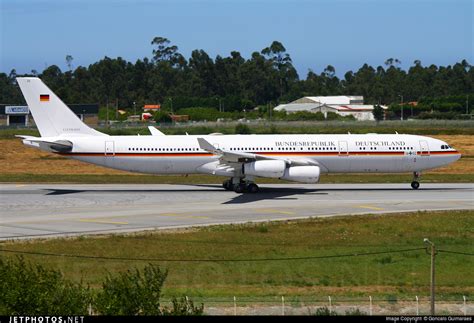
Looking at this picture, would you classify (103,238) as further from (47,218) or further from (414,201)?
(414,201)

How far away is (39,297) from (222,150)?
33065 millimetres

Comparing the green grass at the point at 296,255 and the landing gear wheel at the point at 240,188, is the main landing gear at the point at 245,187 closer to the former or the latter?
the landing gear wheel at the point at 240,188

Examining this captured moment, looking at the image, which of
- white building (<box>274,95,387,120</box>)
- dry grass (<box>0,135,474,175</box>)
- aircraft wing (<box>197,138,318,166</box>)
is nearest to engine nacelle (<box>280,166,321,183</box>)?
aircraft wing (<box>197,138,318,166</box>)

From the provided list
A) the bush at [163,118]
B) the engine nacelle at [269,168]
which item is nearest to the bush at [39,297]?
the engine nacelle at [269,168]

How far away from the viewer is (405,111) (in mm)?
169625

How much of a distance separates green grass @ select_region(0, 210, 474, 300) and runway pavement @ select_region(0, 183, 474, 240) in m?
2.55

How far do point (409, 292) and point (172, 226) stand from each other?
1503 cm

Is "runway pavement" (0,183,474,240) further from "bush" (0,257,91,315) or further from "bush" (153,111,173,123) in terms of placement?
"bush" (153,111,173,123)

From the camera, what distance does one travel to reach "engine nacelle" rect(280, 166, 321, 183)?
51719 mm

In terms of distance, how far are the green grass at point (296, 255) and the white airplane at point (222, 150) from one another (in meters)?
10.4

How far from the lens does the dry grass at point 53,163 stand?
73125 millimetres

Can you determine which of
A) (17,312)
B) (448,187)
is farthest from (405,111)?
(17,312)

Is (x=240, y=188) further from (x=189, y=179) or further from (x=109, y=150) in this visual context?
(x=189, y=179)

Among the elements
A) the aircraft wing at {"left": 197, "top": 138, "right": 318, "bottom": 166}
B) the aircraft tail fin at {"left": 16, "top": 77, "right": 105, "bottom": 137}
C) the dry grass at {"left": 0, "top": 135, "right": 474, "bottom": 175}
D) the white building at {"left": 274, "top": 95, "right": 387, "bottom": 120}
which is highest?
the white building at {"left": 274, "top": 95, "right": 387, "bottom": 120}
